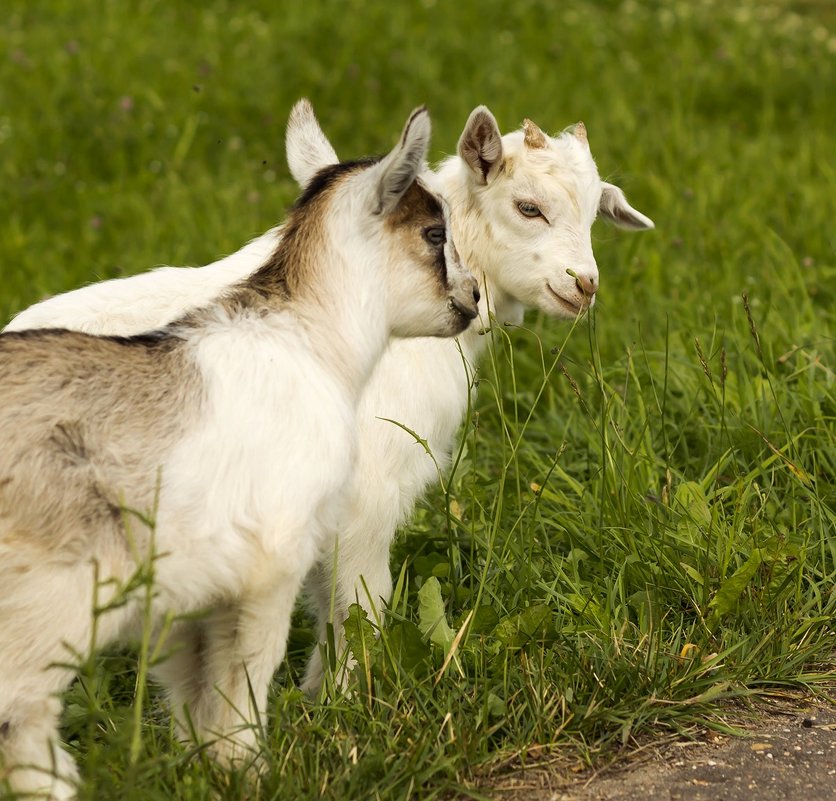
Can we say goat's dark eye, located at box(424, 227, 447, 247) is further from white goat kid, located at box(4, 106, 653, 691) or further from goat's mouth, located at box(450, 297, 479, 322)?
white goat kid, located at box(4, 106, 653, 691)

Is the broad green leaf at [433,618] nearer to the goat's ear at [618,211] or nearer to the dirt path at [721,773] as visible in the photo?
the dirt path at [721,773]

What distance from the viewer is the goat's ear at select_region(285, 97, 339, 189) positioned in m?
4.05

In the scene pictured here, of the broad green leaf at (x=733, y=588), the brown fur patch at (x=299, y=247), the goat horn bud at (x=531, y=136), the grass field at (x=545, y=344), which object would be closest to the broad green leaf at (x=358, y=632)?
the grass field at (x=545, y=344)

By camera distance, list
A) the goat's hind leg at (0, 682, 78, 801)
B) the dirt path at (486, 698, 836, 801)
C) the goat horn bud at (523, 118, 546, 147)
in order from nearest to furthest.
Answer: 1. the goat's hind leg at (0, 682, 78, 801)
2. the dirt path at (486, 698, 836, 801)
3. the goat horn bud at (523, 118, 546, 147)

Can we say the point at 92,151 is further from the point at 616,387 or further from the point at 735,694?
the point at 735,694

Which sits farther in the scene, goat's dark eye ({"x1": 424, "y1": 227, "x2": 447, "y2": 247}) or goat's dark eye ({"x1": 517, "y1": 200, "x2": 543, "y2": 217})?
goat's dark eye ({"x1": 517, "y1": 200, "x2": 543, "y2": 217})

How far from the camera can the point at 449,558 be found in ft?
14.5

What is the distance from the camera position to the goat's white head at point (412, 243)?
11.8ft

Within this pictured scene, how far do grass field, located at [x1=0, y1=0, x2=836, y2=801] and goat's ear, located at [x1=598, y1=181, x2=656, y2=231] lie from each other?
0.50 m

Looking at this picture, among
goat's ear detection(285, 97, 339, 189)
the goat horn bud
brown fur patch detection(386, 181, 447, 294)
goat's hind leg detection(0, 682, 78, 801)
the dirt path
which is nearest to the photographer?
goat's hind leg detection(0, 682, 78, 801)

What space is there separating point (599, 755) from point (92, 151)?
6.22m

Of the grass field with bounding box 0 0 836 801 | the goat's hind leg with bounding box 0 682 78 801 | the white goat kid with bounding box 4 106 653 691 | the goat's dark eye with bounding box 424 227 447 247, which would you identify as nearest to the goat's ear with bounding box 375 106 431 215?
the goat's dark eye with bounding box 424 227 447 247

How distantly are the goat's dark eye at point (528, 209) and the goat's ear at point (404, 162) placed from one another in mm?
1028

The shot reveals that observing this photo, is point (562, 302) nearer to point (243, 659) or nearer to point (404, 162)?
point (404, 162)
